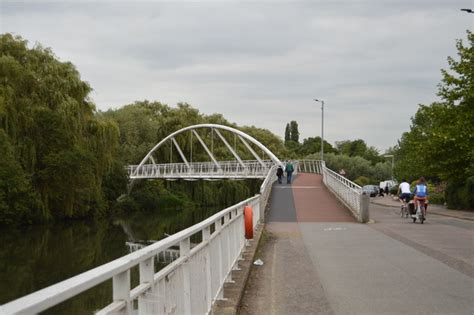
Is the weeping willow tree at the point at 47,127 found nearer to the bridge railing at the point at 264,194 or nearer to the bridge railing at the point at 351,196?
the bridge railing at the point at 264,194

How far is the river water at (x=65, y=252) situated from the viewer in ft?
46.0

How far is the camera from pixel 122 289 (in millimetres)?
3064

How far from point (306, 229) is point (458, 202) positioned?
15224mm

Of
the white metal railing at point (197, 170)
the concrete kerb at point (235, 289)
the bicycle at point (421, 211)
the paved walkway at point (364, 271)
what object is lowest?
the paved walkway at point (364, 271)

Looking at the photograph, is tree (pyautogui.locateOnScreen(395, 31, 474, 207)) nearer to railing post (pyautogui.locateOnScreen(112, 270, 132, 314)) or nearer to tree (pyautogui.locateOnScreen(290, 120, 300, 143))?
railing post (pyautogui.locateOnScreen(112, 270, 132, 314))

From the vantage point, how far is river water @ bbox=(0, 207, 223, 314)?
46.0 ft

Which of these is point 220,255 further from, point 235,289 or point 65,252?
point 65,252

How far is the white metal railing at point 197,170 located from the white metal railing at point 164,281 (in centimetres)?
5250

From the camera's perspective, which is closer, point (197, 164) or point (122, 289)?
point (122, 289)

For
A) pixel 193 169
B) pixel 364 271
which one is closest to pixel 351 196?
pixel 364 271

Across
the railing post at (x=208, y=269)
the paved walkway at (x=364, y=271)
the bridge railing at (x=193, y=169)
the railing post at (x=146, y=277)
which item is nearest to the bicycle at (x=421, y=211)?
the paved walkway at (x=364, y=271)

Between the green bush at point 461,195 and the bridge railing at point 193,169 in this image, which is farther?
the bridge railing at point 193,169

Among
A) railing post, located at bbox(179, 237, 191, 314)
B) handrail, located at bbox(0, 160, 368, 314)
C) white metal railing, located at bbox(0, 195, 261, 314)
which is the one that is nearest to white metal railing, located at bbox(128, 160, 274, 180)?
handrail, located at bbox(0, 160, 368, 314)

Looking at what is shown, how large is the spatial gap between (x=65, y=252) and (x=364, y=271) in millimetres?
22071
